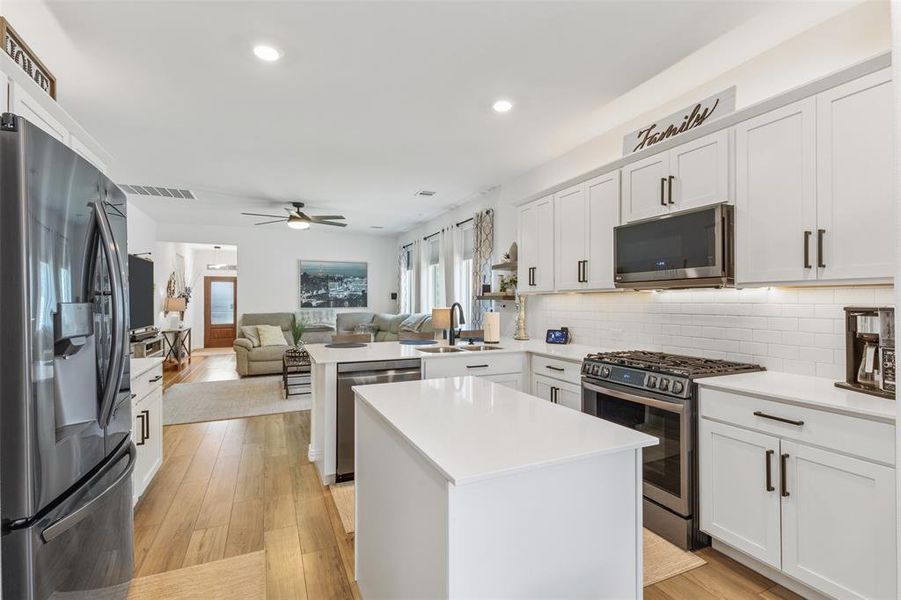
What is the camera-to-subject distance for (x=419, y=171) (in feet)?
15.3

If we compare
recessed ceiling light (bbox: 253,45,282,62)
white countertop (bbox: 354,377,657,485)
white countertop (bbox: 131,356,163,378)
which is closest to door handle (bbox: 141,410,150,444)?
white countertop (bbox: 131,356,163,378)

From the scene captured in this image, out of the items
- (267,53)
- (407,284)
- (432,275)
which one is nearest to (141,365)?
(267,53)

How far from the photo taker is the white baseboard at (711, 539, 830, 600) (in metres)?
1.83

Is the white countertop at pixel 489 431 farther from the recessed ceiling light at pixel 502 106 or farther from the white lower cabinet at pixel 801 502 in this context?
the recessed ceiling light at pixel 502 106

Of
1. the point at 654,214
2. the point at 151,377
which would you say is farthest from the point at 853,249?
the point at 151,377

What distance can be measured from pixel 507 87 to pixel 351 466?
9.37 feet

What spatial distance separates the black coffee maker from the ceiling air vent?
6451 millimetres

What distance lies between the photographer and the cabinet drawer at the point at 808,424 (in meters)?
1.55

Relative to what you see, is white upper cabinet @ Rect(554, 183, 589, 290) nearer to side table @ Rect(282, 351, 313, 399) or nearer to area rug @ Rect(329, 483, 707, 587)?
area rug @ Rect(329, 483, 707, 587)

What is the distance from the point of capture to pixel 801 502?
178 centimetres

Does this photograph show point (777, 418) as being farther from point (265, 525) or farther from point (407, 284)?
point (407, 284)

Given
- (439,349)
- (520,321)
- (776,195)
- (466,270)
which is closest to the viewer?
(776,195)

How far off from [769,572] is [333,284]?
821cm

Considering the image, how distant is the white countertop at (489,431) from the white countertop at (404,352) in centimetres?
132
